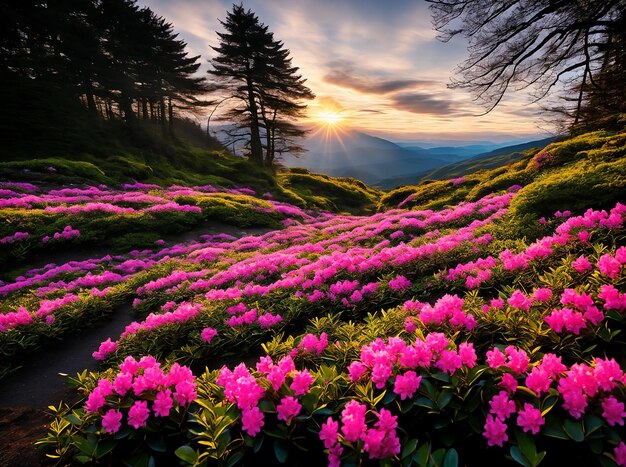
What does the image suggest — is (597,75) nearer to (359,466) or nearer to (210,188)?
(359,466)

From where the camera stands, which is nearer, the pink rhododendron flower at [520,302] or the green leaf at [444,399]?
the green leaf at [444,399]

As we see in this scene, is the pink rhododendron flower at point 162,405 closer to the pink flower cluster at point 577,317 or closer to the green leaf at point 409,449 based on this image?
the green leaf at point 409,449

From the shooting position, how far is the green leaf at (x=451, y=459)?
2.12m

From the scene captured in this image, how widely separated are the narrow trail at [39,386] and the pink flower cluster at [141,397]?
36.1 inches

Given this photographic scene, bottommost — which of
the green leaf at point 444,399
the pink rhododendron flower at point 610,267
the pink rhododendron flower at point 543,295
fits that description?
the green leaf at point 444,399

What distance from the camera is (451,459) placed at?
2154mm

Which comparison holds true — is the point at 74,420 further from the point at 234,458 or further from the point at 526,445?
the point at 526,445

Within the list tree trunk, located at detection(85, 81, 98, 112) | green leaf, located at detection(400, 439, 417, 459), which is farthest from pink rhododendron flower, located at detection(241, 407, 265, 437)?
tree trunk, located at detection(85, 81, 98, 112)

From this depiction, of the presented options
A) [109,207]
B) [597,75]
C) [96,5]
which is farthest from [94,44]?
[597,75]

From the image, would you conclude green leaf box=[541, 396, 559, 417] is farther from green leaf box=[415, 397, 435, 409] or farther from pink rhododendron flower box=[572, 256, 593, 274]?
pink rhododendron flower box=[572, 256, 593, 274]

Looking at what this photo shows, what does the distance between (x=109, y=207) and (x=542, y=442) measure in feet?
60.3

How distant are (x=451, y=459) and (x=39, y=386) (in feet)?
20.7

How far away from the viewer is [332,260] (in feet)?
25.6

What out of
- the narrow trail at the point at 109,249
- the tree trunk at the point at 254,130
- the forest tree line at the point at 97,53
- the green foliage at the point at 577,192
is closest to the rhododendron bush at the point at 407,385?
→ the green foliage at the point at 577,192
